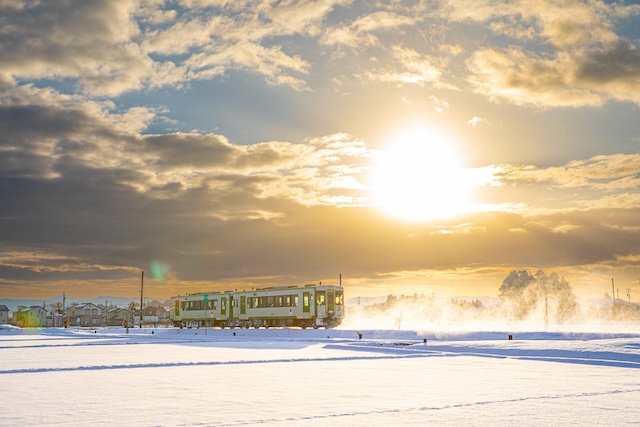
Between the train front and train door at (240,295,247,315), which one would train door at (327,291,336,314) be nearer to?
the train front

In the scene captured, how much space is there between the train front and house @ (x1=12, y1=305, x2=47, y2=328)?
130346mm

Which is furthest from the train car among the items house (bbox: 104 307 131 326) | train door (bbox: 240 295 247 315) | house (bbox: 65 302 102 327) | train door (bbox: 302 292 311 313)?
house (bbox: 65 302 102 327)

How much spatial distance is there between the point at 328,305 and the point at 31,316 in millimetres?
136089

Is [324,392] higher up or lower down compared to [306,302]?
lower down

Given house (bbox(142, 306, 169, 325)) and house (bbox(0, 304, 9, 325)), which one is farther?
house (bbox(142, 306, 169, 325))

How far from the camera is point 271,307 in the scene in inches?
2655

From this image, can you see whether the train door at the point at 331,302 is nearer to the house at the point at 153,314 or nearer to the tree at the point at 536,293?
the tree at the point at 536,293

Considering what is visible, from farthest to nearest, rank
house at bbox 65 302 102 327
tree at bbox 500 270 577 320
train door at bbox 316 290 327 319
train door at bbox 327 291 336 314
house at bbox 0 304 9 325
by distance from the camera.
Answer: house at bbox 65 302 102 327 → house at bbox 0 304 9 325 → tree at bbox 500 270 577 320 → train door at bbox 327 291 336 314 → train door at bbox 316 290 327 319

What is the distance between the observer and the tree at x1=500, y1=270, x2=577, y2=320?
123750mm

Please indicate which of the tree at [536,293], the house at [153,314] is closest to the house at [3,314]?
the house at [153,314]

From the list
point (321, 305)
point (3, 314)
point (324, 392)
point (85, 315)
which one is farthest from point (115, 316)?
point (324, 392)

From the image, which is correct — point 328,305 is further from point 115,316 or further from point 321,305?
point 115,316

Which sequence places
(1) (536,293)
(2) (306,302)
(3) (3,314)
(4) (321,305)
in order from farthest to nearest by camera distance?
(3) (3,314), (1) (536,293), (2) (306,302), (4) (321,305)

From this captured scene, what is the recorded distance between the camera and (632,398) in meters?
12.9
